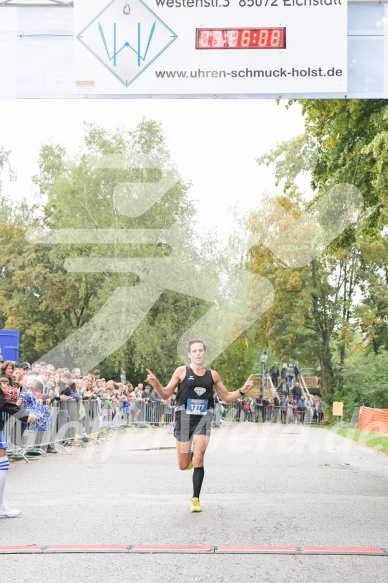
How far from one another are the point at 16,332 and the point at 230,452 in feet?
27.1

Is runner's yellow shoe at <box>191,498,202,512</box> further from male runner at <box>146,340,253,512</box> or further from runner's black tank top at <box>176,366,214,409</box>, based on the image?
runner's black tank top at <box>176,366,214,409</box>

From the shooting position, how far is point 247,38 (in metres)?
11.7

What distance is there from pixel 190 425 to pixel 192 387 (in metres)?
0.43

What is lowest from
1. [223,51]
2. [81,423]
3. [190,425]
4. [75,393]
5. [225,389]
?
[81,423]

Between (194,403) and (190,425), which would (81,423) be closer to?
(190,425)

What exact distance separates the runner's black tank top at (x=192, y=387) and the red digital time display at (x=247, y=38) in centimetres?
393

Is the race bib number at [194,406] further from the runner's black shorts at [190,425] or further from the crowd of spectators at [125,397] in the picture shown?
the crowd of spectators at [125,397]

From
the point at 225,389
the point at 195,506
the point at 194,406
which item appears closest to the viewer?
the point at 195,506

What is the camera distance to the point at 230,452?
21641 mm

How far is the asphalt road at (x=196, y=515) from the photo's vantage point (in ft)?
22.6

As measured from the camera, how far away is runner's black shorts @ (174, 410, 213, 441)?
1057 centimetres

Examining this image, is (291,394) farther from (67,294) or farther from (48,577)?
(48,577)

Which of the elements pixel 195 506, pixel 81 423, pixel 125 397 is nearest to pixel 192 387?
pixel 195 506

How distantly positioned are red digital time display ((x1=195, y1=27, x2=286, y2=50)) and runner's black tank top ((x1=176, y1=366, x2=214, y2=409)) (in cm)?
393
